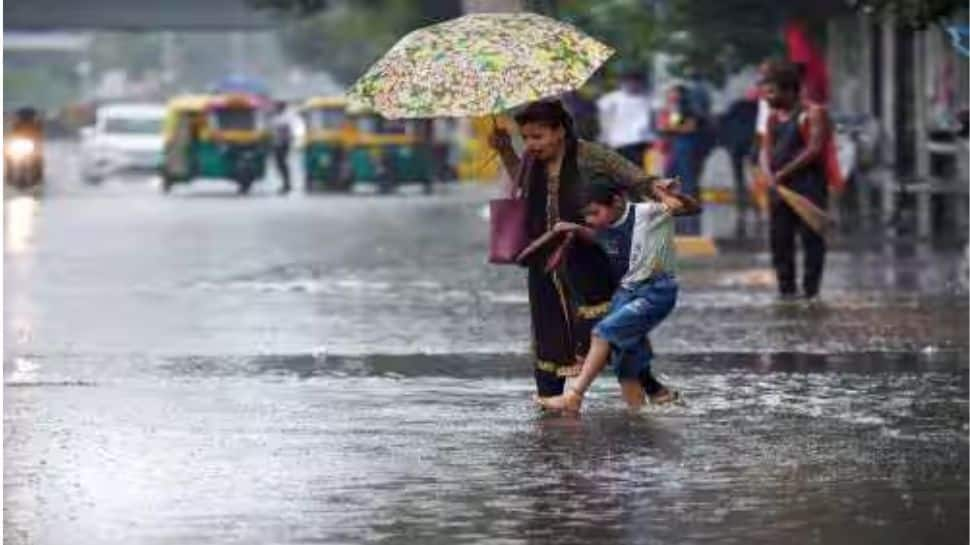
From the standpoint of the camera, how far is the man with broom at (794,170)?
18969mm

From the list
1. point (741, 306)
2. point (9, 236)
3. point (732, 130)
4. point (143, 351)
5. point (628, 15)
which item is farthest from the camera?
point (628, 15)

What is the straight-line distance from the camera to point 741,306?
63.9ft

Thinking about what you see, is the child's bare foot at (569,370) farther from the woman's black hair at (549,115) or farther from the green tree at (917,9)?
the green tree at (917,9)

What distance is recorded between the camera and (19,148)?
4912cm

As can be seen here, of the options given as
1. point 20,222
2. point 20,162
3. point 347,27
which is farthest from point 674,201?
point 347,27

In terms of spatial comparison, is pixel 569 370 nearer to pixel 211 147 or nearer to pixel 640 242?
pixel 640 242

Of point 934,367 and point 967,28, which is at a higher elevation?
point 967,28

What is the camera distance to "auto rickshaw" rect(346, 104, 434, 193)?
48281mm

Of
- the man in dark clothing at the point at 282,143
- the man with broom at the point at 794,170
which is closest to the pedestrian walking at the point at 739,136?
the man with broom at the point at 794,170

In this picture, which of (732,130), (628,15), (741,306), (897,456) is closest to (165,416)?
(897,456)

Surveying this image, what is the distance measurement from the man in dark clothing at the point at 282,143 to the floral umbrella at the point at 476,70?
34.9 m

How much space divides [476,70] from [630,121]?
15.2 metres

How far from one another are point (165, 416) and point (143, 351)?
11.2 ft

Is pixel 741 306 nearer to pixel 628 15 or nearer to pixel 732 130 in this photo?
pixel 732 130
